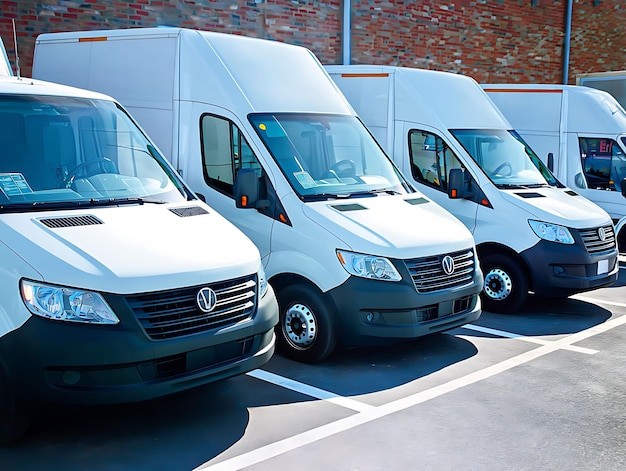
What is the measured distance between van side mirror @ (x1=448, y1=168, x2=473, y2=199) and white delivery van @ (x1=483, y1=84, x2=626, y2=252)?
3198mm

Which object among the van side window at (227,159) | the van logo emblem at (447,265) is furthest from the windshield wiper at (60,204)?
the van logo emblem at (447,265)

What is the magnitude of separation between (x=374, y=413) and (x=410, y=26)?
39.7ft

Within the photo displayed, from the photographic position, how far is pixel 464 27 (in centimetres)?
1758

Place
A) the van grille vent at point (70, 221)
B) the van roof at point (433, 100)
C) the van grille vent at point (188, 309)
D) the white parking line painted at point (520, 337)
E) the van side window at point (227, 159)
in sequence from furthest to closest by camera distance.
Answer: the van roof at point (433, 100), the white parking line painted at point (520, 337), the van side window at point (227, 159), the van grille vent at point (70, 221), the van grille vent at point (188, 309)

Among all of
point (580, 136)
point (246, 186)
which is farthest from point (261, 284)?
point (580, 136)

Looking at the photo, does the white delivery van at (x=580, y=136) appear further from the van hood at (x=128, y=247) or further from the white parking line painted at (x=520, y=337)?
the van hood at (x=128, y=247)

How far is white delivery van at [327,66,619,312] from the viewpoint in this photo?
8.80 m

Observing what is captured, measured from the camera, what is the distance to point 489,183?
9.16 meters

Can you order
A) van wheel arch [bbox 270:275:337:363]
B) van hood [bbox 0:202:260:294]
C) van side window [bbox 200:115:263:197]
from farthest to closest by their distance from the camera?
van side window [bbox 200:115:263:197] → van wheel arch [bbox 270:275:337:363] → van hood [bbox 0:202:260:294]

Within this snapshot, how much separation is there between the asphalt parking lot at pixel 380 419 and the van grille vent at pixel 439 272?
696 millimetres

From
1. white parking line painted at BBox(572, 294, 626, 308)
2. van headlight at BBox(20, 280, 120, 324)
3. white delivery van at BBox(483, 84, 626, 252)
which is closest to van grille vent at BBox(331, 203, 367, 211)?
van headlight at BBox(20, 280, 120, 324)

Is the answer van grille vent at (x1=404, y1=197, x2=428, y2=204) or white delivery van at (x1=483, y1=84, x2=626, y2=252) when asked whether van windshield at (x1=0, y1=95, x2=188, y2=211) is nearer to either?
van grille vent at (x1=404, y1=197, x2=428, y2=204)

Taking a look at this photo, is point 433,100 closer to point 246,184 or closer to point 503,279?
point 503,279

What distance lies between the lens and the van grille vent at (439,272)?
6.66m
